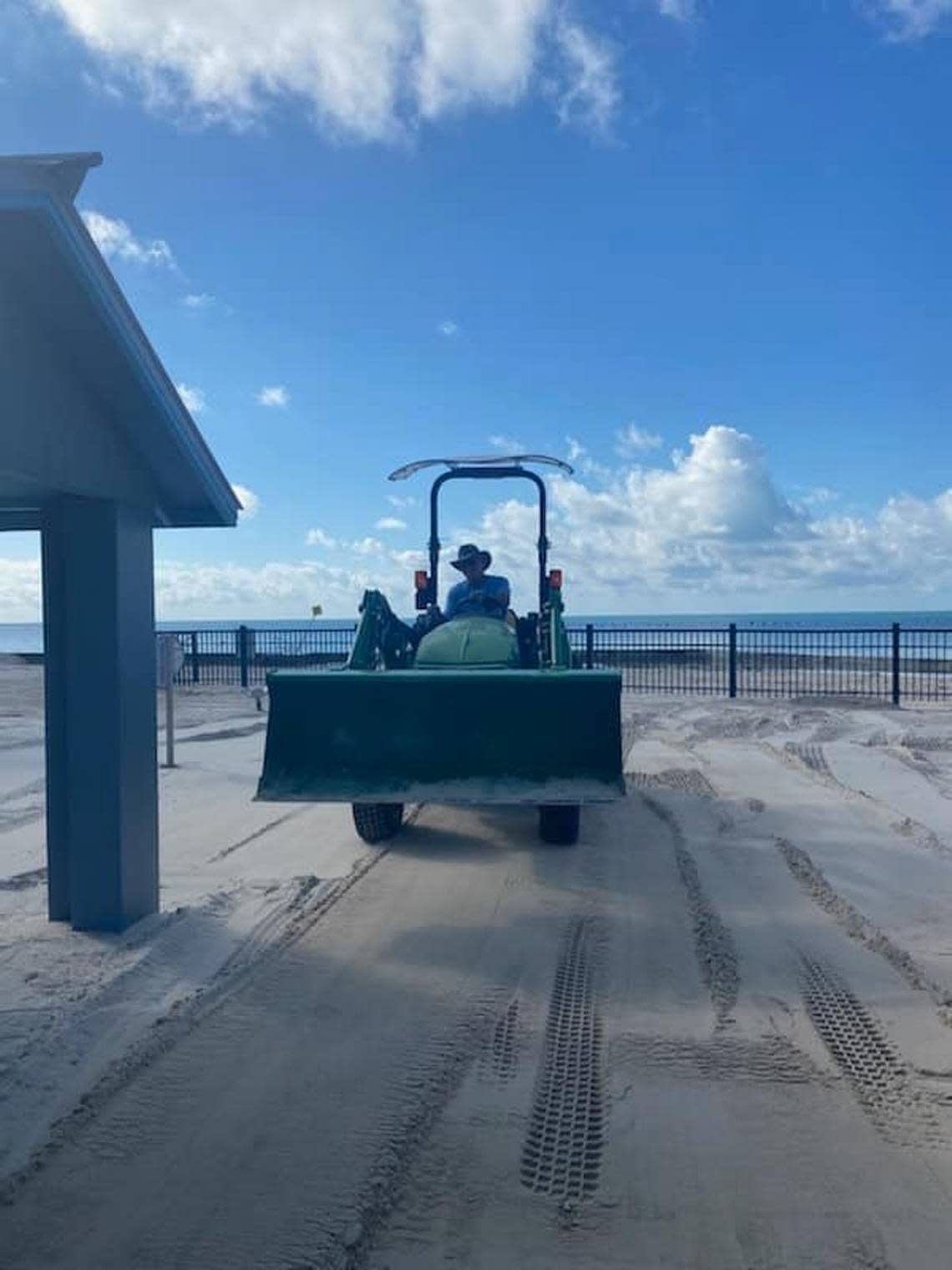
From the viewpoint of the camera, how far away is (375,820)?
336 inches

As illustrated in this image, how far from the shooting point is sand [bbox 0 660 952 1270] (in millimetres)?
3340

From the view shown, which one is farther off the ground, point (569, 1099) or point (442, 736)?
point (442, 736)

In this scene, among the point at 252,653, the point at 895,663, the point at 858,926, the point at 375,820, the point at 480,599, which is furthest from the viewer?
the point at 252,653

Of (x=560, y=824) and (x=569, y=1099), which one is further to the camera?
(x=560, y=824)

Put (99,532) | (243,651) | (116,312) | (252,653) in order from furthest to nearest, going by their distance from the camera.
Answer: (252,653)
(243,651)
(99,532)
(116,312)

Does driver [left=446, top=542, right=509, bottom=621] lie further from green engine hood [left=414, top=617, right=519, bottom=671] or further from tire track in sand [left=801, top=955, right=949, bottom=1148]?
tire track in sand [left=801, top=955, right=949, bottom=1148]

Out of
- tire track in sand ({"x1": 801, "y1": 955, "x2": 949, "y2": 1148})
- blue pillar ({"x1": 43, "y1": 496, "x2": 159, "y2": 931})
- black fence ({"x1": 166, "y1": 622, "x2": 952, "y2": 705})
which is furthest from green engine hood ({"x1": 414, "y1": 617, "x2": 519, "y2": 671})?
black fence ({"x1": 166, "y1": 622, "x2": 952, "y2": 705})

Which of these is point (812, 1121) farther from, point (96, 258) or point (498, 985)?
point (96, 258)

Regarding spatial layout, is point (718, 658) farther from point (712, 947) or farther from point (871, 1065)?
point (871, 1065)

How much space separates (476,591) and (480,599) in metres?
0.11

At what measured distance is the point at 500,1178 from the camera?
11.8 ft

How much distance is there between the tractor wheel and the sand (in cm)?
18

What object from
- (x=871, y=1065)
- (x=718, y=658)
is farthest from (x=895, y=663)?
(x=871, y=1065)

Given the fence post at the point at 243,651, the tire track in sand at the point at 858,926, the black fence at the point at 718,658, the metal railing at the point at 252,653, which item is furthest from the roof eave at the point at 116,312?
the metal railing at the point at 252,653
